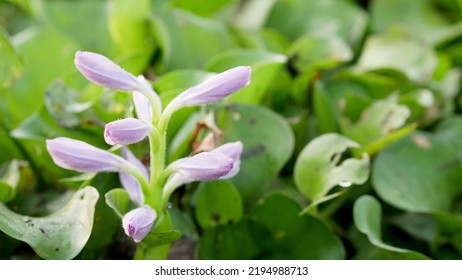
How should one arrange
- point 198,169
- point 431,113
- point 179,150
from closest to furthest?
point 198,169, point 179,150, point 431,113

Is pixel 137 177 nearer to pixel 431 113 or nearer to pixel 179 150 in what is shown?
pixel 179 150

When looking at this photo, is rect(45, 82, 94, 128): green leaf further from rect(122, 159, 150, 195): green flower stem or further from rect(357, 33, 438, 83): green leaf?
rect(357, 33, 438, 83): green leaf

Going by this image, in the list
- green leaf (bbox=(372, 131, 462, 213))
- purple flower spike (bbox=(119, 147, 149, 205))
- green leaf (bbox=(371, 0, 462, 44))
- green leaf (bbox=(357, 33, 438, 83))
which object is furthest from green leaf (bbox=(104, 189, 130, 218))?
green leaf (bbox=(371, 0, 462, 44))

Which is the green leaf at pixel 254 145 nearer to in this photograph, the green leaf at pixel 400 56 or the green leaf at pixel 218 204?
the green leaf at pixel 218 204

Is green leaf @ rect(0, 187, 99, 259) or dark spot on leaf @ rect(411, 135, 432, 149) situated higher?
green leaf @ rect(0, 187, 99, 259)

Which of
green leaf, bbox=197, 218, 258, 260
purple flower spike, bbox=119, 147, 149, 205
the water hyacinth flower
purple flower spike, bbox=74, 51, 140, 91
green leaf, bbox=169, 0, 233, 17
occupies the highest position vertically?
purple flower spike, bbox=74, 51, 140, 91

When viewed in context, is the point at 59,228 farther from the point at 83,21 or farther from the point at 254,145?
the point at 83,21
